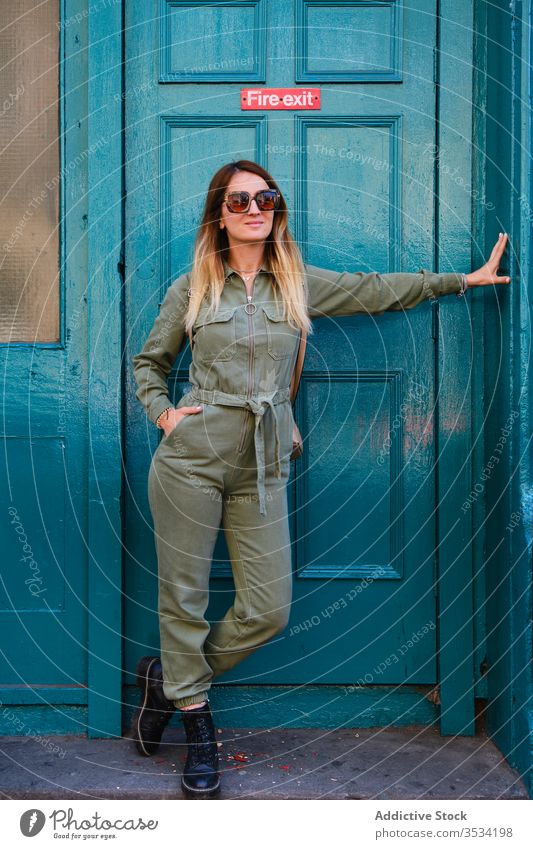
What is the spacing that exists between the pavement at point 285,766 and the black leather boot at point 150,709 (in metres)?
0.06

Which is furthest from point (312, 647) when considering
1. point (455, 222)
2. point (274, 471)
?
point (455, 222)

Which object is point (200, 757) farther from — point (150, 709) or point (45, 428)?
point (45, 428)

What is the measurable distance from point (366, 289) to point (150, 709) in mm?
1740

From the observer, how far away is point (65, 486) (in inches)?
135

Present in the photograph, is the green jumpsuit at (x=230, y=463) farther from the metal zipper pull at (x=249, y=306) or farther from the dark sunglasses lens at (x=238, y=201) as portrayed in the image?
the dark sunglasses lens at (x=238, y=201)

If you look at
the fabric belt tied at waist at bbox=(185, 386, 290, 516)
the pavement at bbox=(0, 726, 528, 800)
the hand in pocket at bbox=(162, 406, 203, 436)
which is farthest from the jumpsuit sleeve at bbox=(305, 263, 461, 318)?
the pavement at bbox=(0, 726, 528, 800)

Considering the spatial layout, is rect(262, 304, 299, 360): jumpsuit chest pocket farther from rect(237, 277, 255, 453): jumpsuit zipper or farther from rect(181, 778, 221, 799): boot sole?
rect(181, 778, 221, 799): boot sole

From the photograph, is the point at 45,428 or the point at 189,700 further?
the point at 45,428

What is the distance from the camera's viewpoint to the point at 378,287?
3.08m

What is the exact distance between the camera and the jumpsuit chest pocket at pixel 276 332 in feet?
9.64
